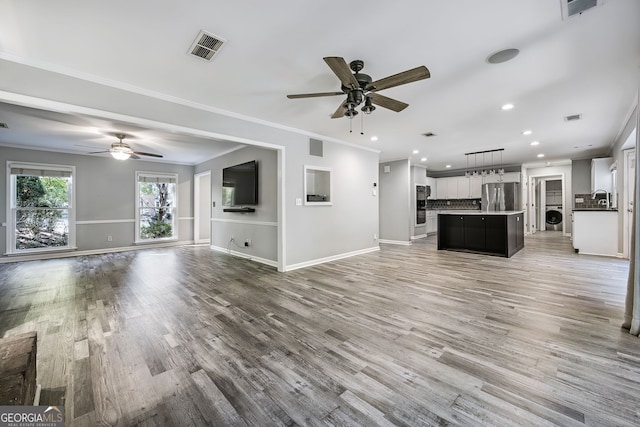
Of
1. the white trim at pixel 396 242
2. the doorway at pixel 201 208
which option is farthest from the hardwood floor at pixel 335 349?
the doorway at pixel 201 208

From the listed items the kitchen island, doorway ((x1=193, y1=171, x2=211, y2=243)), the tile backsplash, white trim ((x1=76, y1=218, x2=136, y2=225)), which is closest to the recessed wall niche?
doorway ((x1=193, y1=171, x2=211, y2=243))

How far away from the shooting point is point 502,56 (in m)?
2.59

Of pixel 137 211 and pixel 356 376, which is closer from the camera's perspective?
pixel 356 376

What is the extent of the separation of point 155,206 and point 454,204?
10.9 metres

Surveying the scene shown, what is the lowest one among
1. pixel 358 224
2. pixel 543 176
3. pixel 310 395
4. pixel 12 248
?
pixel 310 395

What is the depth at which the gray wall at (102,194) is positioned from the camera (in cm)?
662

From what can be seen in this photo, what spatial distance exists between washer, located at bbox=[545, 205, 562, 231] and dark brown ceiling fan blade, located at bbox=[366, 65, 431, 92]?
1203 centimetres

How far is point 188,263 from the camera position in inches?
219

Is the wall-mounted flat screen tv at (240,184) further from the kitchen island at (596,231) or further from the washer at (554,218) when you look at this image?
the washer at (554,218)

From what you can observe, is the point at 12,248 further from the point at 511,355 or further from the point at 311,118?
the point at 511,355

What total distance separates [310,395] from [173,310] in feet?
7.01

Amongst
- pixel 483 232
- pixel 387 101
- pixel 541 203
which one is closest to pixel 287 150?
pixel 387 101

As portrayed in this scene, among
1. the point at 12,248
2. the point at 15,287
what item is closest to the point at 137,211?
the point at 12,248

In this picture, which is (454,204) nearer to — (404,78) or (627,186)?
(627,186)
